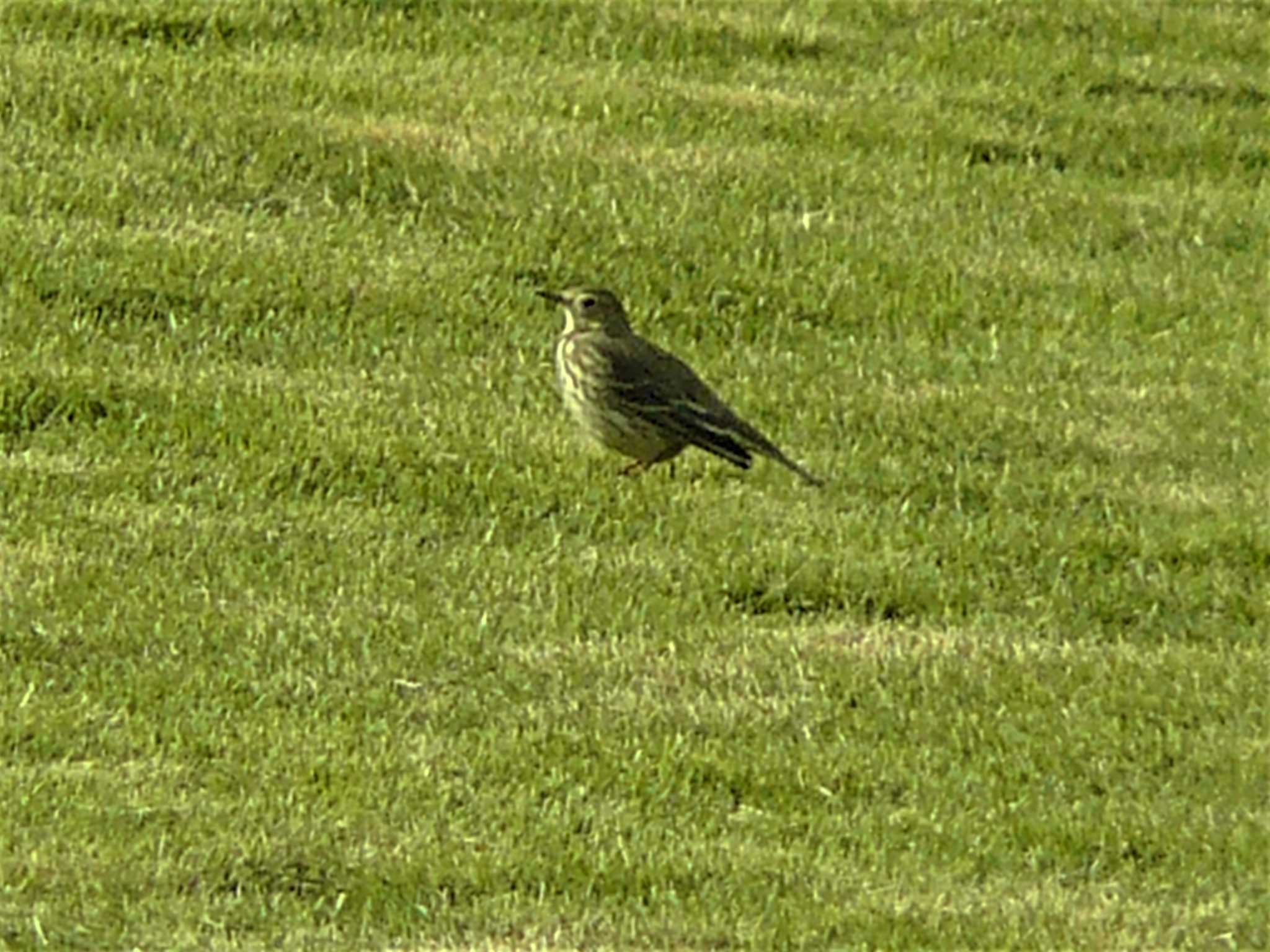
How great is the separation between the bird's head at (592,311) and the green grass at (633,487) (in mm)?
A: 424

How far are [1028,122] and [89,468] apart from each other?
297 inches

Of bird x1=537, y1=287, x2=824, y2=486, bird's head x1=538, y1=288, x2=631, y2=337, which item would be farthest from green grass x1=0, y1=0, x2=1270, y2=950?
bird's head x1=538, y1=288, x2=631, y2=337

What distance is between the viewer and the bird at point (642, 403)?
464 inches

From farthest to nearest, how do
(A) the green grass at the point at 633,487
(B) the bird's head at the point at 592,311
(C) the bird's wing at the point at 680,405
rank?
(B) the bird's head at the point at 592,311 < (C) the bird's wing at the point at 680,405 < (A) the green grass at the point at 633,487

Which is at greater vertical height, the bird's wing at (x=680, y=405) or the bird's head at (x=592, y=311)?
the bird's head at (x=592, y=311)

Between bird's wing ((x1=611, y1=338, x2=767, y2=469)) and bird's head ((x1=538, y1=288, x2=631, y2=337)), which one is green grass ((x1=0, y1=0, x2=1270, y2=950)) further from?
bird's head ((x1=538, y1=288, x2=631, y2=337))

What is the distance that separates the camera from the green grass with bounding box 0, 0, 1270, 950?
328 inches

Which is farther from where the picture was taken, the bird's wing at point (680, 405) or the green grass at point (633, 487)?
the bird's wing at point (680, 405)

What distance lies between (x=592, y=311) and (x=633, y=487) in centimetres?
109

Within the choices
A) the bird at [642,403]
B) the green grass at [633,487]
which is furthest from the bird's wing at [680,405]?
the green grass at [633,487]

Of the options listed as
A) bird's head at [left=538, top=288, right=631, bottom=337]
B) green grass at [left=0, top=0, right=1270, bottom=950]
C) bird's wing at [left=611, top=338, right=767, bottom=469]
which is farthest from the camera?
bird's head at [left=538, top=288, right=631, bottom=337]

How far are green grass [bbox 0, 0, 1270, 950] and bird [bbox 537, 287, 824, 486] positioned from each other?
0.16m

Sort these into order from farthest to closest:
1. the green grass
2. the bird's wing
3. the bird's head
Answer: the bird's head, the bird's wing, the green grass

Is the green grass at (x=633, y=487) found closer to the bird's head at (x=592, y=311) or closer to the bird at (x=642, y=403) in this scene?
the bird at (x=642, y=403)
